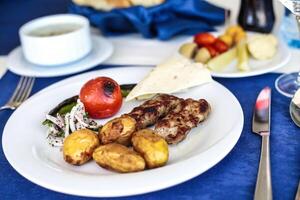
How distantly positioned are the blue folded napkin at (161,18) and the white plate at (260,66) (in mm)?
199

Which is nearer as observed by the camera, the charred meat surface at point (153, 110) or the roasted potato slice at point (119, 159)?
the roasted potato slice at point (119, 159)

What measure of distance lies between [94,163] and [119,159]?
2.4 inches

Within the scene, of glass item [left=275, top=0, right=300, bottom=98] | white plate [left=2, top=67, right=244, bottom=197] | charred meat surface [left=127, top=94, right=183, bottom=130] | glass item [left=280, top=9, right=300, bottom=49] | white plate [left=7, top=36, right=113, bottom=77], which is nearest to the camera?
white plate [left=2, top=67, right=244, bottom=197]

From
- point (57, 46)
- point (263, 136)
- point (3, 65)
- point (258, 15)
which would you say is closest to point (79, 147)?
point (263, 136)

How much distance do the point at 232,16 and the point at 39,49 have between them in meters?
0.49

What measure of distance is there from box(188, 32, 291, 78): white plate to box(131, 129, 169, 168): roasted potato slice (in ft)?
0.91

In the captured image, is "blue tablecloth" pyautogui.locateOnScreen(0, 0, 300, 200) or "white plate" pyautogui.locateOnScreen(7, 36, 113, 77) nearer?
"blue tablecloth" pyautogui.locateOnScreen(0, 0, 300, 200)

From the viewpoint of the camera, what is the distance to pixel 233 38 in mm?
934

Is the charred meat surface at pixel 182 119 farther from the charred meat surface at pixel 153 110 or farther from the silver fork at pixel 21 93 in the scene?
the silver fork at pixel 21 93

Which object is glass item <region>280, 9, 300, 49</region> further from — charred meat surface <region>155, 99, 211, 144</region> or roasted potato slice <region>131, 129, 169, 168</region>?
roasted potato slice <region>131, 129, 169, 168</region>

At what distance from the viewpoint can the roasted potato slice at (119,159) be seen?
54cm

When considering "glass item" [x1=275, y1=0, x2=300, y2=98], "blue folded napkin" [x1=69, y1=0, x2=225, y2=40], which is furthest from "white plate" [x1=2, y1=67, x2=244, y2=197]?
"blue folded napkin" [x1=69, y1=0, x2=225, y2=40]

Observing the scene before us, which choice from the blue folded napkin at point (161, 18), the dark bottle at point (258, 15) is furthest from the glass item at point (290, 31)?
the blue folded napkin at point (161, 18)

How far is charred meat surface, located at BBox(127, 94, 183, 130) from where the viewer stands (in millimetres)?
638
